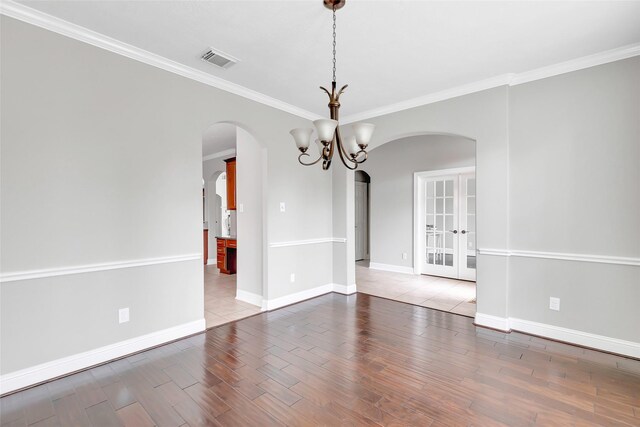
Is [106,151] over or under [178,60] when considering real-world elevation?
under

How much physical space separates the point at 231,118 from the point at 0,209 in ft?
7.19

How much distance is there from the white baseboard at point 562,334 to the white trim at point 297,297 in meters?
2.21

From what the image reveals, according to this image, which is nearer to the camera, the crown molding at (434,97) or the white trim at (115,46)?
the white trim at (115,46)

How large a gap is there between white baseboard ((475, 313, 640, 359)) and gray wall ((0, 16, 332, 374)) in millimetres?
3314

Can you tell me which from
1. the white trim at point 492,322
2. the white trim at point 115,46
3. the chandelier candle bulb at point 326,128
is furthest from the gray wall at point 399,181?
the chandelier candle bulb at point 326,128

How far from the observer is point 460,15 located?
2.34m

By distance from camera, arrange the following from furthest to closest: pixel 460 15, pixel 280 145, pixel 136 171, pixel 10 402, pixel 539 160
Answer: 1. pixel 280 145
2. pixel 539 160
3. pixel 136 171
4. pixel 460 15
5. pixel 10 402

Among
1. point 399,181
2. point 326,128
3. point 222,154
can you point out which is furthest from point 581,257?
point 222,154

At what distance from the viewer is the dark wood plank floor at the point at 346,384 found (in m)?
1.96

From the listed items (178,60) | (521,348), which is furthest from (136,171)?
(521,348)

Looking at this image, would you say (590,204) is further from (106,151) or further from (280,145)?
(106,151)

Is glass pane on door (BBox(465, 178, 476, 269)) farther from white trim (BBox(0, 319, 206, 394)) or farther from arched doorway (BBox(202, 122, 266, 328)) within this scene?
white trim (BBox(0, 319, 206, 394))

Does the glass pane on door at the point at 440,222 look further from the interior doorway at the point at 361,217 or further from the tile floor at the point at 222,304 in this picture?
the tile floor at the point at 222,304

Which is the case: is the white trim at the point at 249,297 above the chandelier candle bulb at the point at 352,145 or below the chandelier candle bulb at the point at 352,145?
below
